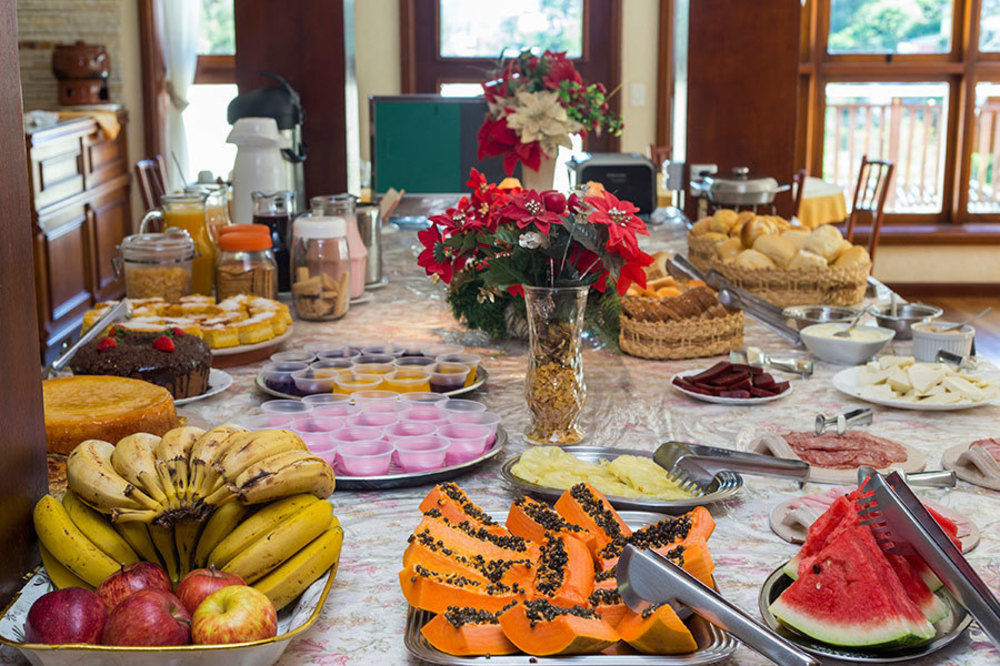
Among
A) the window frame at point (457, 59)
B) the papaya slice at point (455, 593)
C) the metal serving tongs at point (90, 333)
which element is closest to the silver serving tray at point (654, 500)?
the papaya slice at point (455, 593)

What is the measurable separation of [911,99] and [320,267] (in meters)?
5.10

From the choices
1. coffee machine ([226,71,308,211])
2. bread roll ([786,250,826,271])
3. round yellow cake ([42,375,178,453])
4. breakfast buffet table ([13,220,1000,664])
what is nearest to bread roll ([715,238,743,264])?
bread roll ([786,250,826,271])

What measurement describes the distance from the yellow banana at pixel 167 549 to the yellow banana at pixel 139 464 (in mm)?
40

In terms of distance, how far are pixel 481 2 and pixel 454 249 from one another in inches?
181

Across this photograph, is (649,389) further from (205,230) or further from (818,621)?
(205,230)

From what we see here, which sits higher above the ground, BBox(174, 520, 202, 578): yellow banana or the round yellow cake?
the round yellow cake

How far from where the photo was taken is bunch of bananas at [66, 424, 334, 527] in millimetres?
1072

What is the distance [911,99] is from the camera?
654 cm

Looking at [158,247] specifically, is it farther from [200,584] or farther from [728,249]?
[200,584]

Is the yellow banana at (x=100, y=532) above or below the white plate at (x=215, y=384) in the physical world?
above

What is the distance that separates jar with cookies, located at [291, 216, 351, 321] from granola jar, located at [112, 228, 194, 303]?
244 millimetres

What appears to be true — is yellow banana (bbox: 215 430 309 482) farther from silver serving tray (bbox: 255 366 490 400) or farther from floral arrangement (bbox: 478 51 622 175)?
floral arrangement (bbox: 478 51 622 175)

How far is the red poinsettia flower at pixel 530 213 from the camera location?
1.52 metres

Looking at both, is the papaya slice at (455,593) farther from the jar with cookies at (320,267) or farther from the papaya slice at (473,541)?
the jar with cookies at (320,267)
